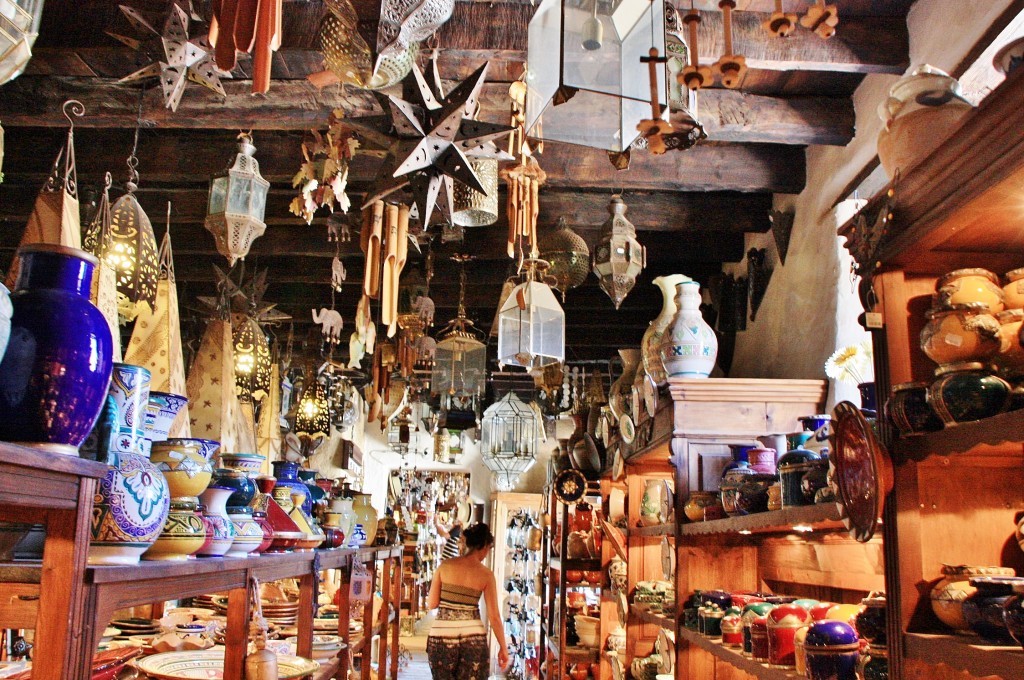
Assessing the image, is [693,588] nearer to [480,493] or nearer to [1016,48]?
[1016,48]

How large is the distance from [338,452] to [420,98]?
8612 millimetres

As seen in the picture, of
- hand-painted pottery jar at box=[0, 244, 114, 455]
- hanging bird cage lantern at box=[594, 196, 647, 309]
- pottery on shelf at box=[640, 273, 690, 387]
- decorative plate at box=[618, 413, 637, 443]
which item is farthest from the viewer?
decorative plate at box=[618, 413, 637, 443]

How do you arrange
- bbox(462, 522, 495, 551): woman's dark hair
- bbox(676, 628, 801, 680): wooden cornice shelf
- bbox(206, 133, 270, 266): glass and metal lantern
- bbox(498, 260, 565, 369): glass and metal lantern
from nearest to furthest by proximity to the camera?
bbox(676, 628, 801, 680): wooden cornice shelf
bbox(206, 133, 270, 266): glass and metal lantern
bbox(498, 260, 565, 369): glass and metal lantern
bbox(462, 522, 495, 551): woman's dark hair

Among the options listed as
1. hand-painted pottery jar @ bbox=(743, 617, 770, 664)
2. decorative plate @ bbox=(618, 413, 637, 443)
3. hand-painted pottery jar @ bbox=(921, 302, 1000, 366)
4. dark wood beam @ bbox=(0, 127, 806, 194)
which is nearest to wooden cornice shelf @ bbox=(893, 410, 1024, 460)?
hand-painted pottery jar @ bbox=(921, 302, 1000, 366)

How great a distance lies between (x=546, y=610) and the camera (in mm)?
6926

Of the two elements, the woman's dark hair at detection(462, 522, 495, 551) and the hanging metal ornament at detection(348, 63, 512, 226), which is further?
the woman's dark hair at detection(462, 522, 495, 551)

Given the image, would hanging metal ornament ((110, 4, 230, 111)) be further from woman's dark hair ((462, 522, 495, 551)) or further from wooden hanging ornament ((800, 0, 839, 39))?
woman's dark hair ((462, 522, 495, 551))

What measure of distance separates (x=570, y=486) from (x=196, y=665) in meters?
3.78

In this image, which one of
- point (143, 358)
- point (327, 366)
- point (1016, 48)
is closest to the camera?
point (1016, 48)

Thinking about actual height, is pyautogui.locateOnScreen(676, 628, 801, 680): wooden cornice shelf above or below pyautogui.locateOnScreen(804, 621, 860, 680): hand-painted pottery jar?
below

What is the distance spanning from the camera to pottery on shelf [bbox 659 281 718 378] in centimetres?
329

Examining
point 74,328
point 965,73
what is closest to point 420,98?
point 74,328

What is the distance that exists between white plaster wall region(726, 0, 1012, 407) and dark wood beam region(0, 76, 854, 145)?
0.60 ft

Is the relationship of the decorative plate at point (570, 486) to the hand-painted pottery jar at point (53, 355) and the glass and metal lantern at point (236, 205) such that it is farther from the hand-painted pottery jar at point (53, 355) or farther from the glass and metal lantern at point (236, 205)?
the hand-painted pottery jar at point (53, 355)
